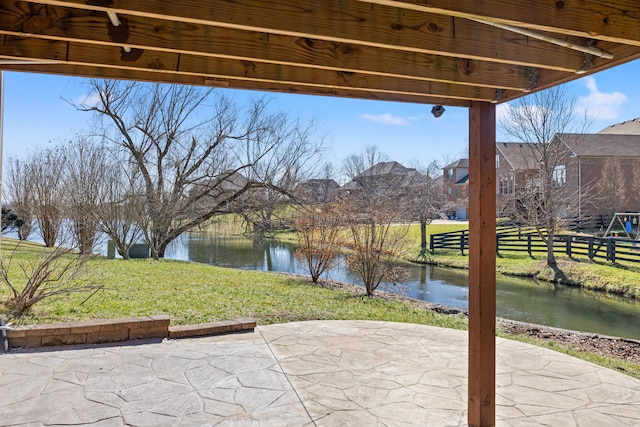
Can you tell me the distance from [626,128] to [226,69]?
28736 millimetres

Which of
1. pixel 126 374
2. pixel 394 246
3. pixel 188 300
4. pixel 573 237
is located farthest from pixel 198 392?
pixel 573 237

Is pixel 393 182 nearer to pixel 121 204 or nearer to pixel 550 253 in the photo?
pixel 550 253

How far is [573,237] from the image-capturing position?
540 inches

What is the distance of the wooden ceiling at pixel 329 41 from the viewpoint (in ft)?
5.04

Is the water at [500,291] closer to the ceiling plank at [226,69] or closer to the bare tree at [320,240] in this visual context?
the bare tree at [320,240]

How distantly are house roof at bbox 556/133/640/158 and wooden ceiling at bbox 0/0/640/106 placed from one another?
65.1 feet

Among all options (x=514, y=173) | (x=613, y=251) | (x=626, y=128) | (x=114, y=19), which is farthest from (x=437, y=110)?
(x=626, y=128)

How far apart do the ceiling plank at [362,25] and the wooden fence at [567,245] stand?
39.6ft

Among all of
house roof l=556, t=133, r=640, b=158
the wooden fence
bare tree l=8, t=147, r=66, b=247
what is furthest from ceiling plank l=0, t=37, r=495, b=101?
house roof l=556, t=133, r=640, b=158

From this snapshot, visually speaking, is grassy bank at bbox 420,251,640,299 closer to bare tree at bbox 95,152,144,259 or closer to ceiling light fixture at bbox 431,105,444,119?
ceiling light fixture at bbox 431,105,444,119

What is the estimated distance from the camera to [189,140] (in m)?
13.1

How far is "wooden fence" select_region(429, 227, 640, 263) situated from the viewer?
12.3m

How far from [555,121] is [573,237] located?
3.83 meters

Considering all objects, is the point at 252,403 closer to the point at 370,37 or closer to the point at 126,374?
the point at 126,374
